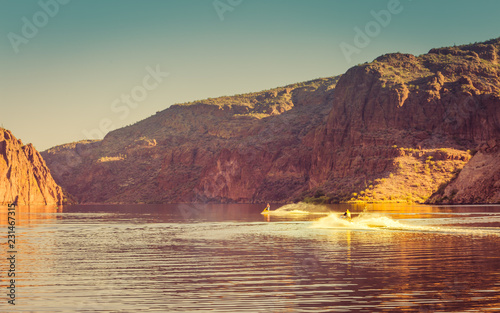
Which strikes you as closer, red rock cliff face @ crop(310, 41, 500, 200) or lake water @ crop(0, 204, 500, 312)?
lake water @ crop(0, 204, 500, 312)

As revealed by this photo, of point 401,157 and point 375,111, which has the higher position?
point 375,111

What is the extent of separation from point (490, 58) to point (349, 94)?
1901 inches

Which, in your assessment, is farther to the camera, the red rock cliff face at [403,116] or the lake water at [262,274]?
the red rock cliff face at [403,116]

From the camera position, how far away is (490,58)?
196500 mm

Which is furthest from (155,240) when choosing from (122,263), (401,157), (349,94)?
(349,94)

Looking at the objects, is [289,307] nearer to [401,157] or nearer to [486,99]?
[401,157]

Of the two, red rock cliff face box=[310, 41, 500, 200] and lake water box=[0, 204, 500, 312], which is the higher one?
red rock cliff face box=[310, 41, 500, 200]

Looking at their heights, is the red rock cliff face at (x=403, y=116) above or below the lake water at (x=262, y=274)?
above

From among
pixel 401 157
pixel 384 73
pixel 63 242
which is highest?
pixel 384 73

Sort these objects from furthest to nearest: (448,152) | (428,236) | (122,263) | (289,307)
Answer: (448,152) < (428,236) < (122,263) < (289,307)

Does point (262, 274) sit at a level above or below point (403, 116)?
below

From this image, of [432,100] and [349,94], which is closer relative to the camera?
[432,100]

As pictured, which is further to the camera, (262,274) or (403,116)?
(403,116)

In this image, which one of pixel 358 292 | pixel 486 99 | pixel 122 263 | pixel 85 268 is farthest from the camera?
pixel 486 99
